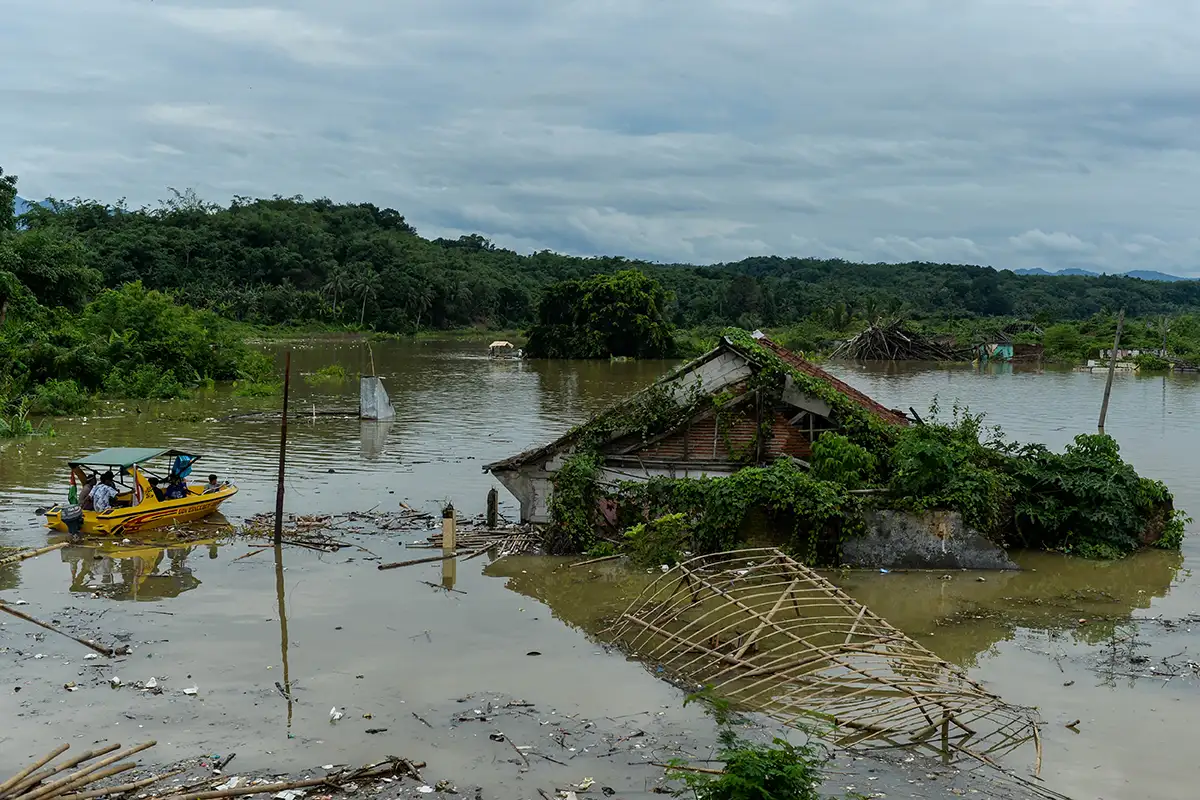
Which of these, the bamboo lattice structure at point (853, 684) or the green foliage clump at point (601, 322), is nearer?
the bamboo lattice structure at point (853, 684)

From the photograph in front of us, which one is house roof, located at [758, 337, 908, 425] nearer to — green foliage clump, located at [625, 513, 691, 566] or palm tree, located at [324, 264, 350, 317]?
green foliage clump, located at [625, 513, 691, 566]

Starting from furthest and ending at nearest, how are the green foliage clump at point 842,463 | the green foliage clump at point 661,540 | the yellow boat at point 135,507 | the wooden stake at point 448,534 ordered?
the yellow boat at point 135,507 → the wooden stake at point 448,534 → the green foliage clump at point 842,463 → the green foliage clump at point 661,540

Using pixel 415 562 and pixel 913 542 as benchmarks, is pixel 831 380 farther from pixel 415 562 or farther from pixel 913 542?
pixel 415 562

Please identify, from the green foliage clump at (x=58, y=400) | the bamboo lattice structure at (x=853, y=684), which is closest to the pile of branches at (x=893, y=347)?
the green foliage clump at (x=58, y=400)

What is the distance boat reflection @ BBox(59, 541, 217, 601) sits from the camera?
15.2 metres

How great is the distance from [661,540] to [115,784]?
9004 mm

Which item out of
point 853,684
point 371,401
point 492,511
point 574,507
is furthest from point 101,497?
point 371,401

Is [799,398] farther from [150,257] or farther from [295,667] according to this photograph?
[150,257]

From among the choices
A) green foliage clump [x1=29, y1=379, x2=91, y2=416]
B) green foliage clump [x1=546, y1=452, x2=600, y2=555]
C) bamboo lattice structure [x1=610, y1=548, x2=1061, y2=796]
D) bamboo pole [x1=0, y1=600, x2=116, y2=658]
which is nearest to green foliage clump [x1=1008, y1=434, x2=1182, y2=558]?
bamboo lattice structure [x1=610, y1=548, x2=1061, y2=796]

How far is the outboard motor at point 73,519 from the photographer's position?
17688mm

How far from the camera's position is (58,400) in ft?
109

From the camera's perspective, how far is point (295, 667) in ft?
39.7

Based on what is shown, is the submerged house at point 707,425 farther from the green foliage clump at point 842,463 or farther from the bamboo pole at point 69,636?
the bamboo pole at point 69,636

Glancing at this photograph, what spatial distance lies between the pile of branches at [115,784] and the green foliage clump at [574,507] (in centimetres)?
770
